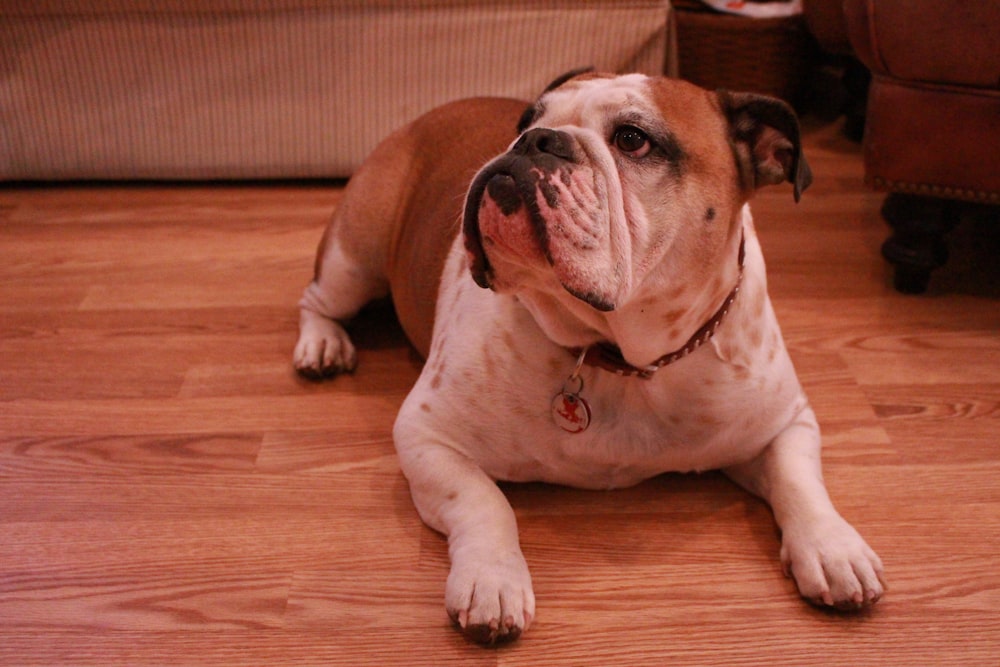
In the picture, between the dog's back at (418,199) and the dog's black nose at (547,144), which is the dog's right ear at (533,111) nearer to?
the dog's black nose at (547,144)

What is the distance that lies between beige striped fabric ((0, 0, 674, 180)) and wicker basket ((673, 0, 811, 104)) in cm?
38

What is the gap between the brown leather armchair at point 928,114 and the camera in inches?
88.8

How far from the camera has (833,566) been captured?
5.29 feet

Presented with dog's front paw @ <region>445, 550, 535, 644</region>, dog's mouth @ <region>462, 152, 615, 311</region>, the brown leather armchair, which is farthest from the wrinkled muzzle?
the brown leather armchair

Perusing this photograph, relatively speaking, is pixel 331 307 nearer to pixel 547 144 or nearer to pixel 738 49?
pixel 547 144

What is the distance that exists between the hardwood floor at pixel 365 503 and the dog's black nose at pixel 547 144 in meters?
0.78

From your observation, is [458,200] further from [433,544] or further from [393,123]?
[393,123]

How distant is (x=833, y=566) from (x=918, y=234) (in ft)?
4.38

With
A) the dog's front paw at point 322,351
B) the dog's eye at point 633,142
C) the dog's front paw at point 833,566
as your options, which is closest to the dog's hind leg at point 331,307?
the dog's front paw at point 322,351

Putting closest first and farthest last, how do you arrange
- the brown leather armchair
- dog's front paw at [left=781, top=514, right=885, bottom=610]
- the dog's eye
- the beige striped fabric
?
the dog's eye → dog's front paw at [left=781, top=514, right=885, bottom=610] → the brown leather armchair → the beige striped fabric

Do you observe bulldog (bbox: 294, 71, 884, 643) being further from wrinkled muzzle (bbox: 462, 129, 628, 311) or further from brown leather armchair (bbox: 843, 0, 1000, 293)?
brown leather armchair (bbox: 843, 0, 1000, 293)

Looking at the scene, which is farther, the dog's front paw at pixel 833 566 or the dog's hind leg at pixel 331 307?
the dog's hind leg at pixel 331 307

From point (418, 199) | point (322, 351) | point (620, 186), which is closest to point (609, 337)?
point (620, 186)

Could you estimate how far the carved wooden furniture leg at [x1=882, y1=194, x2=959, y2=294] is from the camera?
8.45 feet
